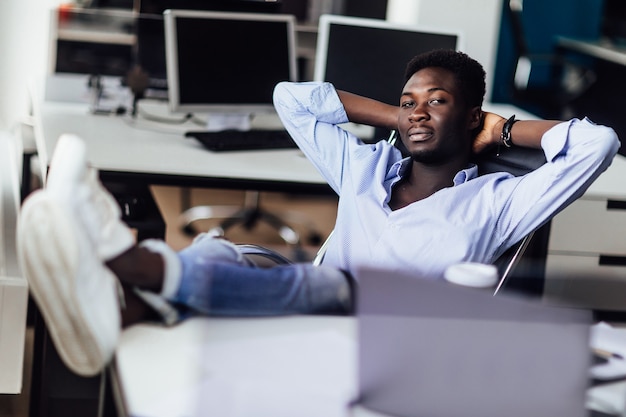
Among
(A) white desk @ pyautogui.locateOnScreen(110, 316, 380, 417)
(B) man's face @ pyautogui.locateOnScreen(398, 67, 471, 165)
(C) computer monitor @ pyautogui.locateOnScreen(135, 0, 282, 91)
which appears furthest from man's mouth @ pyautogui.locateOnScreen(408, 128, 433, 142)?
(C) computer monitor @ pyautogui.locateOnScreen(135, 0, 282, 91)

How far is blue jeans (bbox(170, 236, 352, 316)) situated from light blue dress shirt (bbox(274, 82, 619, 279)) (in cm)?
40

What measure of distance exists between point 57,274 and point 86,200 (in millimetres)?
108

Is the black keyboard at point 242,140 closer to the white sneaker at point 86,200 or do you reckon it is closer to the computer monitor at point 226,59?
the computer monitor at point 226,59

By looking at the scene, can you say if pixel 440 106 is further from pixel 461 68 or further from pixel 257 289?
pixel 257 289

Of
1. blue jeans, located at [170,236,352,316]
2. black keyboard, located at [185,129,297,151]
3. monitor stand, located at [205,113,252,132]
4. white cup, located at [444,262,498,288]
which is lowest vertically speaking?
blue jeans, located at [170,236,352,316]

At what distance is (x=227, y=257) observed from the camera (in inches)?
55.5

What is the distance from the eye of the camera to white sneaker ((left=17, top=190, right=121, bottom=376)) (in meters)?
1.14

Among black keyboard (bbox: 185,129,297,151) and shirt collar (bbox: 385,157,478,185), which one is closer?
shirt collar (bbox: 385,157,478,185)

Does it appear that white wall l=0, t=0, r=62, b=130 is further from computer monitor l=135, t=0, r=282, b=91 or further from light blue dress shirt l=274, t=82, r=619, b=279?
light blue dress shirt l=274, t=82, r=619, b=279

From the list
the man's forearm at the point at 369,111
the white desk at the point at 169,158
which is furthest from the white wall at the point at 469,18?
the man's forearm at the point at 369,111

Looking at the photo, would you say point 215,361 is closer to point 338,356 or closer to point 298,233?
point 338,356

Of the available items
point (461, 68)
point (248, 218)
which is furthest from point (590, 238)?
point (248, 218)

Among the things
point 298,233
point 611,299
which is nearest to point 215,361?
point 611,299

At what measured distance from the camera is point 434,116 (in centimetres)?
189
